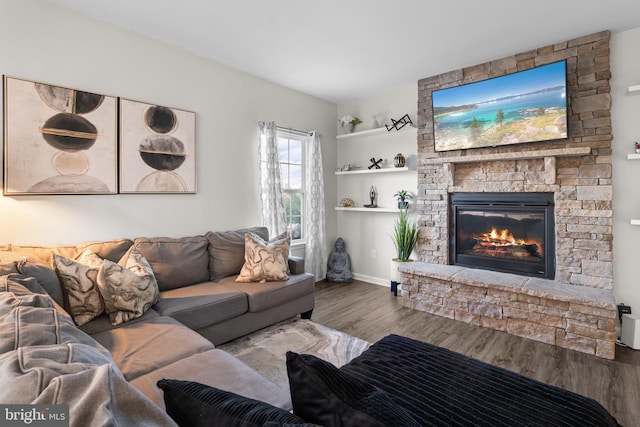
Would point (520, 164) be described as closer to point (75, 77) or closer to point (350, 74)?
point (350, 74)

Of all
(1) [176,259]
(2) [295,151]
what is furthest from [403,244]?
(1) [176,259]

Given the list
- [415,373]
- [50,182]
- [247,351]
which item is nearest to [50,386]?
[415,373]

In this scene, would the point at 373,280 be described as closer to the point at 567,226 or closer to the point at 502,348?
the point at 502,348

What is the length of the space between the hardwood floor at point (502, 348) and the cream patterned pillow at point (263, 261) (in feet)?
2.25

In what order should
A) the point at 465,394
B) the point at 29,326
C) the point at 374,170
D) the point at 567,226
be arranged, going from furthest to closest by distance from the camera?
the point at 374,170, the point at 567,226, the point at 465,394, the point at 29,326

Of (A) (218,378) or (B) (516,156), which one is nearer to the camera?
(A) (218,378)

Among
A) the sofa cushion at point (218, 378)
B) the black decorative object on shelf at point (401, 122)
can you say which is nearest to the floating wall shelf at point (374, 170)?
the black decorative object on shelf at point (401, 122)

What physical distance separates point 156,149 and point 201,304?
1.54 metres

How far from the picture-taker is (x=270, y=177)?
12.3ft

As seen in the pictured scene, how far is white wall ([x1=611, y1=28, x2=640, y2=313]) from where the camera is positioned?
2.70 meters

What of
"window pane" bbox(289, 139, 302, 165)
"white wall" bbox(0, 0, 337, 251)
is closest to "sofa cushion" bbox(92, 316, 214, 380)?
"white wall" bbox(0, 0, 337, 251)

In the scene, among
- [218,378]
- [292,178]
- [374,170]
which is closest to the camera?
[218,378]

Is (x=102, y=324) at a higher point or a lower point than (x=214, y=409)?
lower

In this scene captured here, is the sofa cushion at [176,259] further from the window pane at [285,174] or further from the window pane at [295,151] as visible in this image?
the window pane at [295,151]
